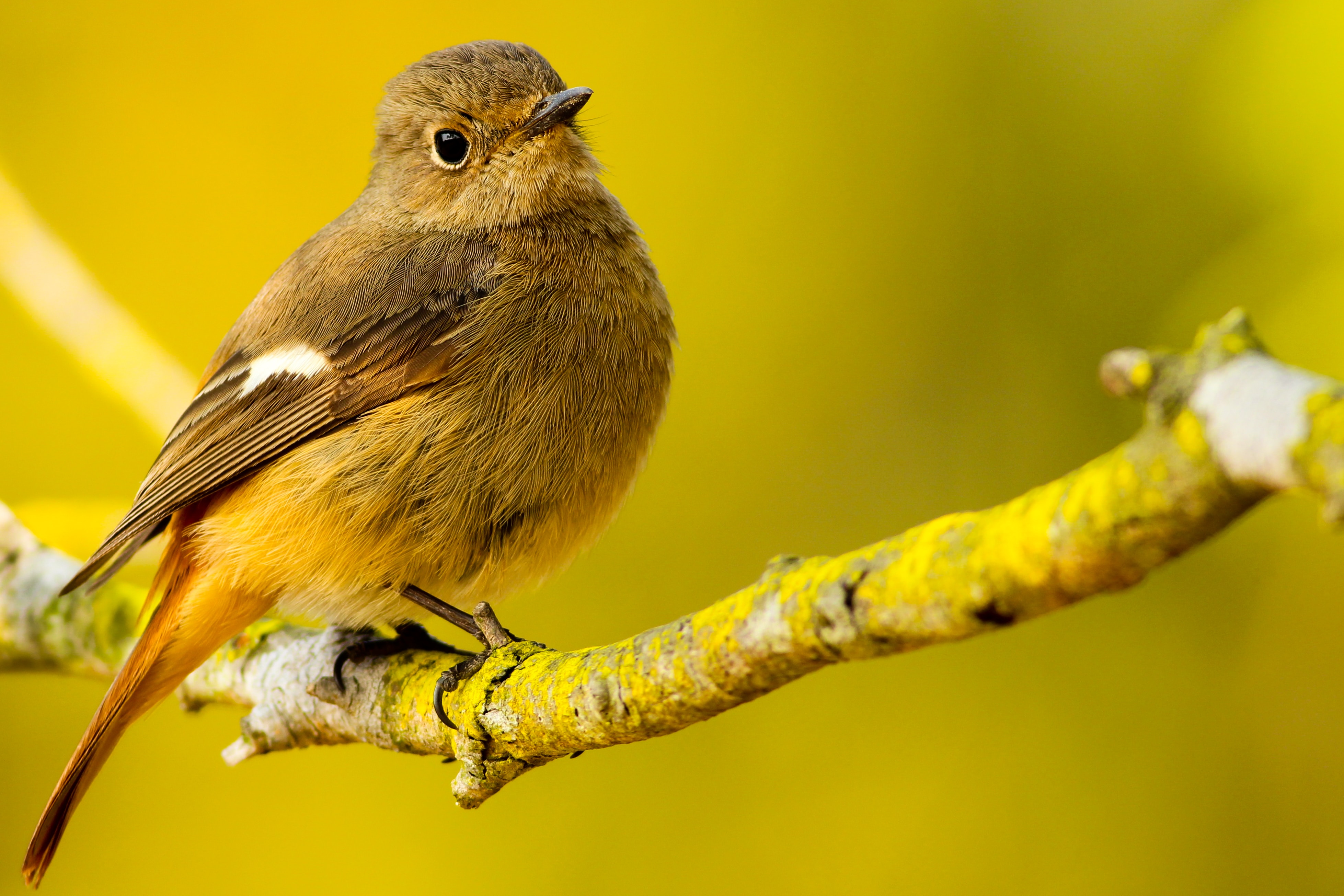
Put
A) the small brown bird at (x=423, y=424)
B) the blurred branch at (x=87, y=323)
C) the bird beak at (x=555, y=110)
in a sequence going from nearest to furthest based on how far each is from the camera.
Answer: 1. the small brown bird at (x=423, y=424)
2. the bird beak at (x=555, y=110)
3. the blurred branch at (x=87, y=323)

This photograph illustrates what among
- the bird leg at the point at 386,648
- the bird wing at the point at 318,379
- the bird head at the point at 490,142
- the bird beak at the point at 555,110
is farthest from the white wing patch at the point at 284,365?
the bird beak at the point at 555,110

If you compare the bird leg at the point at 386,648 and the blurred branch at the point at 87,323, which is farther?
the blurred branch at the point at 87,323

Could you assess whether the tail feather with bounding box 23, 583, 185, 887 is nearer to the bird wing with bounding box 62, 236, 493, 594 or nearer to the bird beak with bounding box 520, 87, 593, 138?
the bird wing with bounding box 62, 236, 493, 594

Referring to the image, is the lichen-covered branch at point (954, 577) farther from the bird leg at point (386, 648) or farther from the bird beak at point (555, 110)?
the bird beak at point (555, 110)

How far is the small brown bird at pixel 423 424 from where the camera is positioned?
10.5ft

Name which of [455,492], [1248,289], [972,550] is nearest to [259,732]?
[455,492]

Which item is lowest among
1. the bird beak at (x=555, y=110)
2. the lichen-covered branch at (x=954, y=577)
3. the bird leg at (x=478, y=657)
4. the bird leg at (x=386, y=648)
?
the lichen-covered branch at (x=954, y=577)

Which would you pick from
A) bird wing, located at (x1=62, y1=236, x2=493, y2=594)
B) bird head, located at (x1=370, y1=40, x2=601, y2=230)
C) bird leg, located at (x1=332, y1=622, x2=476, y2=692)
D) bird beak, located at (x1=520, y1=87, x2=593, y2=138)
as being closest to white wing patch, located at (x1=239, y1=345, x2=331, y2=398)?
bird wing, located at (x1=62, y1=236, x2=493, y2=594)

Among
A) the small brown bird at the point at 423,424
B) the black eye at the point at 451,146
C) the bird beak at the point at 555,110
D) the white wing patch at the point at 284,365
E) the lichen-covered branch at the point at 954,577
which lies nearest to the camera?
the lichen-covered branch at the point at 954,577

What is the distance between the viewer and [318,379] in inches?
133

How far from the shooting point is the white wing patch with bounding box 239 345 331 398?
3.41 metres

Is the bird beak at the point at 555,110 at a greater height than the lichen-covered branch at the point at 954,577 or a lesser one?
greater

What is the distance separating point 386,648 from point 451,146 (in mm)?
1630

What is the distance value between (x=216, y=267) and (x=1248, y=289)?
4.55 m
